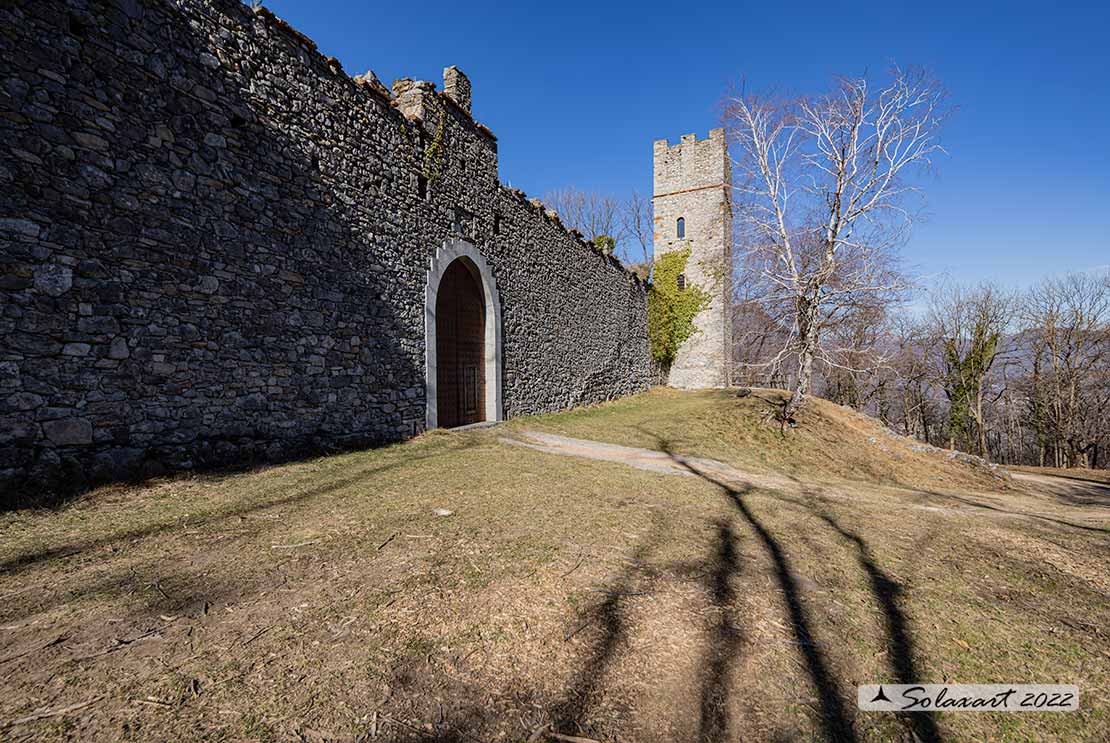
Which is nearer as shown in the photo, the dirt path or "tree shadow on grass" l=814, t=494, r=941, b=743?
"tree shadow on grass" l=814, t=494, r=941, b=743

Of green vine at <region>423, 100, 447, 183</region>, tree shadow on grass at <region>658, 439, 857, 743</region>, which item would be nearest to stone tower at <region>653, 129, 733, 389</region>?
green vine at <region>423, 100, 447, 183</region>

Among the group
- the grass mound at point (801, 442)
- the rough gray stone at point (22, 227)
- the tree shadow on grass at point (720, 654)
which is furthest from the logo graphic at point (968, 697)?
the rough gray stone at point (22, 227)

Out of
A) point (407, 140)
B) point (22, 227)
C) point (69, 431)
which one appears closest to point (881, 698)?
point (69, 431)

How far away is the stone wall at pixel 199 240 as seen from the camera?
4.25 m

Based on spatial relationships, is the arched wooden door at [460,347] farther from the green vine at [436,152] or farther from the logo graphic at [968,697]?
the logo graphic at [968,697]

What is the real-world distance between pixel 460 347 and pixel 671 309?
14.0 m

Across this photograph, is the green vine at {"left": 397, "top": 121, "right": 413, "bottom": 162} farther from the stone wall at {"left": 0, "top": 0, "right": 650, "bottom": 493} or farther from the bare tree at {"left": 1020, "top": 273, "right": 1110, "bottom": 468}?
the bare tree at {"left": 1020, "top": 273, "right": 1110, "bottom": 468}

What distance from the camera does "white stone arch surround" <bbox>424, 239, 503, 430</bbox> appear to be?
8.58 m

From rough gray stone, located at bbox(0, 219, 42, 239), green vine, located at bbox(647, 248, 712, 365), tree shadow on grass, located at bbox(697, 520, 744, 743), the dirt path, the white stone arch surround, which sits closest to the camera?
tree shadow on grass, located at bbox(697, 520, 744, 743)

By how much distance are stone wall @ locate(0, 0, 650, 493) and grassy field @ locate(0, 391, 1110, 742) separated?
952mm

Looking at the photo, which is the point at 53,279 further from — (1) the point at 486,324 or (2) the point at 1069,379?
(2) the point at 1069,379

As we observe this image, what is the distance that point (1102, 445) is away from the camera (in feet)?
66.8

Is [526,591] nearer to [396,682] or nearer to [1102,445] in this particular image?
[396,682]

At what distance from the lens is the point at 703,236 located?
70.7ft
